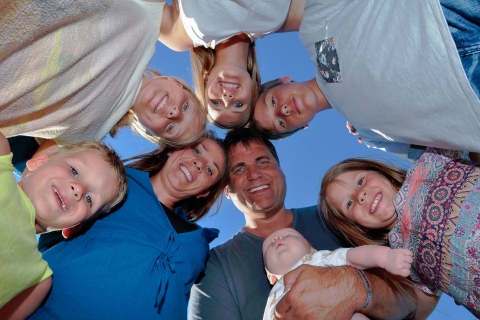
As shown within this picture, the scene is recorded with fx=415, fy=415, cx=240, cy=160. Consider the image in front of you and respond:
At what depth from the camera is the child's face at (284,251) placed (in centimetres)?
253

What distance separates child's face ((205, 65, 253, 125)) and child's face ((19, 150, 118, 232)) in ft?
3.07

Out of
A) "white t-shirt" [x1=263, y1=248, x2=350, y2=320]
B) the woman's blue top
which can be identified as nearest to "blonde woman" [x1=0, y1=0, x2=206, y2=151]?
the woman's blue top

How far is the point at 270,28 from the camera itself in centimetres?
248

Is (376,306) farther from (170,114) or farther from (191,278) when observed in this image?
(170,114)

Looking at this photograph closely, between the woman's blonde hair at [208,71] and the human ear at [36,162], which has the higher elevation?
the woman's blonde hair at [208,71]

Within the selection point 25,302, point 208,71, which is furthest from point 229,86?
point 25,302

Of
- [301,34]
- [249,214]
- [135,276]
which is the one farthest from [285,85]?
[135,276]

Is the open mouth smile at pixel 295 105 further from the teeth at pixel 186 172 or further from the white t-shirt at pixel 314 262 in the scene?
the white t-shirt at pixel 314 262

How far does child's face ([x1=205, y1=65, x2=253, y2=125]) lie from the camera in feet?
8.91

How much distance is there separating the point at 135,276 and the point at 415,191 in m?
1.45

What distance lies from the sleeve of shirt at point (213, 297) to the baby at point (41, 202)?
0.97 m

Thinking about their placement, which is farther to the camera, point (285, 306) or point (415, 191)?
point (285, 306)

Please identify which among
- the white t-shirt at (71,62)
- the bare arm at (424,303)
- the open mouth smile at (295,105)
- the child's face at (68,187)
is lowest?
the bare arm at (424,303)

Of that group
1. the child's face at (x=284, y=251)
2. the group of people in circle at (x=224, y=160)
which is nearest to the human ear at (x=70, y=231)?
the group of people in circle at (x=224, y=160)
